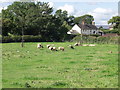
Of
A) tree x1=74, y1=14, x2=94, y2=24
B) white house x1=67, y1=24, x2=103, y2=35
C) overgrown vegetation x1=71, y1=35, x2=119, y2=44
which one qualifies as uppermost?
tree x1=74, y1=14, x2=94, y2=24

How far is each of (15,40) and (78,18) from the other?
279 feet

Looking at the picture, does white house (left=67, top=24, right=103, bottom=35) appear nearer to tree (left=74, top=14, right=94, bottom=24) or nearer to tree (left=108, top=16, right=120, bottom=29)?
tree (left=108, top=16, right=120, bottom=29)

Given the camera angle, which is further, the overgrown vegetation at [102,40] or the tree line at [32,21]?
the tree line at [32,21]

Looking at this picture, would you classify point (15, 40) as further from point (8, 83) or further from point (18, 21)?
point (8, 83)

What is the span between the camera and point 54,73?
13953 millimetres

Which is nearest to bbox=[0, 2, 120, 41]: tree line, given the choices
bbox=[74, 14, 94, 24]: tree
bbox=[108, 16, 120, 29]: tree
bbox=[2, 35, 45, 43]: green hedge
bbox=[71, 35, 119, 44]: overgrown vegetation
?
bbox=[2, 35, 45, 43]: green hedge

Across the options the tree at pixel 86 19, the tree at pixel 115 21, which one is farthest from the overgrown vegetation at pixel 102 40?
the tree at pixel 86 19

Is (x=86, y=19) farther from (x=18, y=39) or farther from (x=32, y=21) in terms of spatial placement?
(x=18, y=39)

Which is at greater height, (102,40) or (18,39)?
(18,39)

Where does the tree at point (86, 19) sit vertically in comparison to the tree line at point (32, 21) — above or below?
above

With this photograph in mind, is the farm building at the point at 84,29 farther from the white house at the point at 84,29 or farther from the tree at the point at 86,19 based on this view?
the tree at the point at 86,19

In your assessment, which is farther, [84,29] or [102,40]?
[84,29]

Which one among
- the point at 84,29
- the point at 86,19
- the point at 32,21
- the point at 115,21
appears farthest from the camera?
the point at 86,19

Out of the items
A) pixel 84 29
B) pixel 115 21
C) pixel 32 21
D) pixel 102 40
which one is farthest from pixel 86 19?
pixel 102 40
